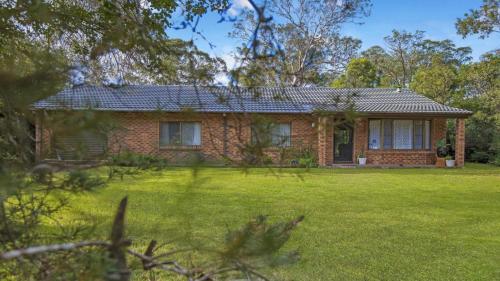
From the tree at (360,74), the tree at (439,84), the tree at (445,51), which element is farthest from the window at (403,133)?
the tree at (445,51)

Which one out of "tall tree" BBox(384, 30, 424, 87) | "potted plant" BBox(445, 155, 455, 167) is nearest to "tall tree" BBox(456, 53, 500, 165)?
"potted plant" BBox(445, 155, 455, 167)

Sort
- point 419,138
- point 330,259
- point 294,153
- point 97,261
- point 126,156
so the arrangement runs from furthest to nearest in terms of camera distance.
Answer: point 419,138
point 330,259
point 294,153
point 126,156
point 97,261

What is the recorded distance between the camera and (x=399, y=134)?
22.1 m

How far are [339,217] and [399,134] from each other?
1456cm

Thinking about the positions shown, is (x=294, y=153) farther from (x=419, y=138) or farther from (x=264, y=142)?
(x=419, y=138)

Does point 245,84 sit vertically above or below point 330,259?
above

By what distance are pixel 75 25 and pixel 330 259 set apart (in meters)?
3.89

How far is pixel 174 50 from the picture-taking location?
234cm

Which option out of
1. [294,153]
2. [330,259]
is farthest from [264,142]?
[330,259]

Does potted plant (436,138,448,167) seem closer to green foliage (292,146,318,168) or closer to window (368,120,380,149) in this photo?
window (368,120,380,149)

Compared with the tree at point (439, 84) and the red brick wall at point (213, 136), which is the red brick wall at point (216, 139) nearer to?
the red brick wall at point (213, 136)

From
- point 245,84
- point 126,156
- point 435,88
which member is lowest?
point 126,156

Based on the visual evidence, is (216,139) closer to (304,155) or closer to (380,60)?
(304,155)

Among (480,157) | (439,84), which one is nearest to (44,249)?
(480,157)
